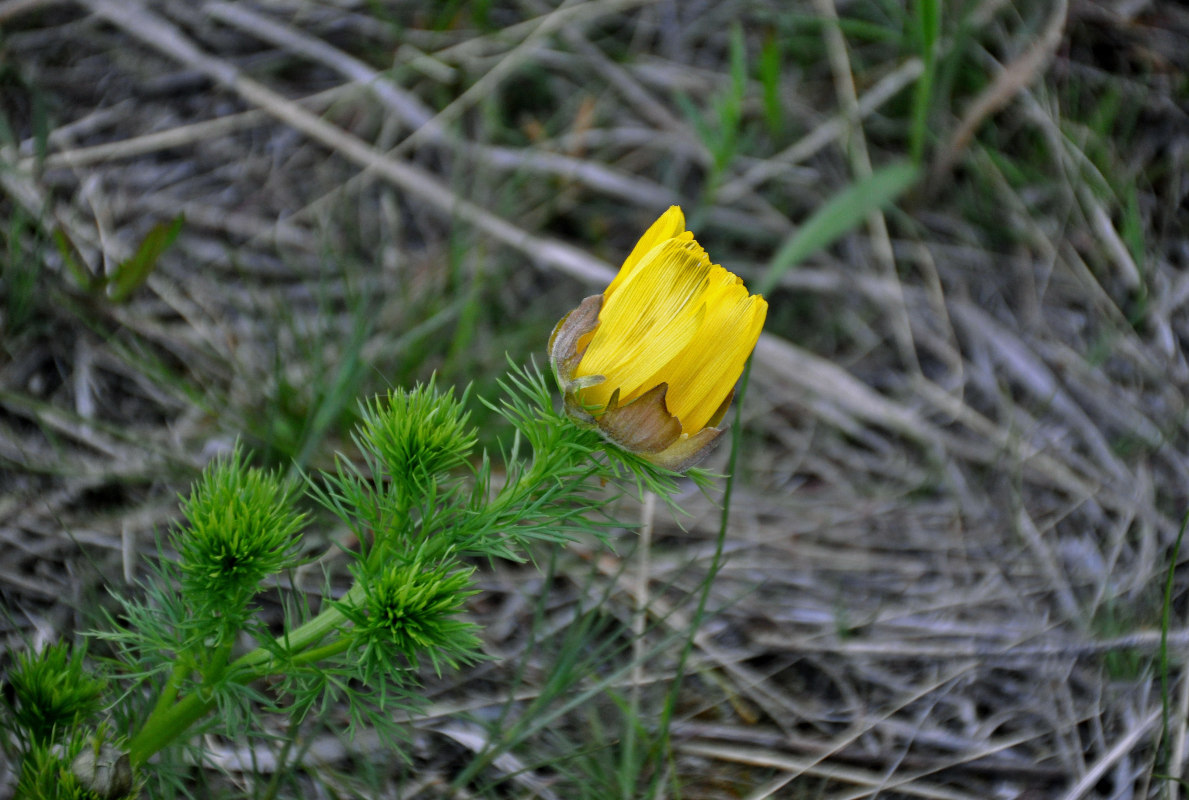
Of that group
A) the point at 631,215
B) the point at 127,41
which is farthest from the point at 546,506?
the point at 127,41

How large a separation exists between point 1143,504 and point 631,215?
1618 millimetres

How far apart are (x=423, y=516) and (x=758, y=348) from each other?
1461 millimetres

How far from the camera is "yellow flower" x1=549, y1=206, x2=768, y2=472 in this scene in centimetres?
110

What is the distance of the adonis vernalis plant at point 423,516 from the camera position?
3.60 feet

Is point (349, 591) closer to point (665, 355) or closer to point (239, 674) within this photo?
point (239, 674)

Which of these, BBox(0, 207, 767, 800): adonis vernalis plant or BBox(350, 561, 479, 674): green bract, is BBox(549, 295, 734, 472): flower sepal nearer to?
BBox(0, 207, 767, 800): adonis vernalis plant

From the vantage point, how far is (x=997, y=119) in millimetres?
2752

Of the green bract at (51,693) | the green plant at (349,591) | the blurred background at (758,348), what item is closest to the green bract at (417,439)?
the green plant at (349,591)

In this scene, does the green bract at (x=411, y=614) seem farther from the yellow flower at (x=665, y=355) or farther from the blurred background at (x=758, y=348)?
the blurred background at (x=758, y=348)

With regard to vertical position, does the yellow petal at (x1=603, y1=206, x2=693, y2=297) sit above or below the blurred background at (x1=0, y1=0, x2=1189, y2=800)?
above

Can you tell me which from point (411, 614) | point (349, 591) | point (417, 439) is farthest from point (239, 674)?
point (417, 439)

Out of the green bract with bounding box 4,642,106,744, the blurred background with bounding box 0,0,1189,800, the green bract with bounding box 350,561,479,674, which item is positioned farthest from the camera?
the blurred background with bounding box 0,0,1189,800

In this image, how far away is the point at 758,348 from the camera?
2420 millimetres

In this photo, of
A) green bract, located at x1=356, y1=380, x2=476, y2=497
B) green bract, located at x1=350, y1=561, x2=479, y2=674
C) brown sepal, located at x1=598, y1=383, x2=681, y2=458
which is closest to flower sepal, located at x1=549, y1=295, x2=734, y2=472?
brown sepal, located at x1=598, y1=383, x2=681, y2=458
